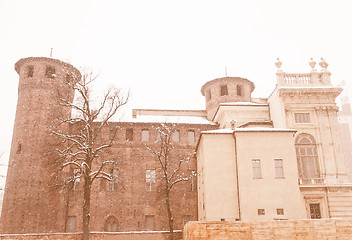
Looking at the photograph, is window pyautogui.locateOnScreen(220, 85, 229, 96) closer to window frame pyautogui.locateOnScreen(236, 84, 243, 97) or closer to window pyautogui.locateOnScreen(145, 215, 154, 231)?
window frame pyautogui.locateOnScreen(236, 84, 243, 97)

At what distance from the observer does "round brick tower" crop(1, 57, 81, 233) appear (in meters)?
29.0

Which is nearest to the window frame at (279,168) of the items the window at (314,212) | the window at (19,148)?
the window at (314,212)

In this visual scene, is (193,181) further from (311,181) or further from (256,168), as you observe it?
(311,181)

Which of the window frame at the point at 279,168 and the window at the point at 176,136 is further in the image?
the window at the point at 176,136

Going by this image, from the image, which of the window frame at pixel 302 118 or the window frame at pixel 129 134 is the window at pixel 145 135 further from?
the window frame at pixel 302 118

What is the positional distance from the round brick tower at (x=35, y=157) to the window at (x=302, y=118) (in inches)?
767

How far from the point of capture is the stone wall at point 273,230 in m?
15.1

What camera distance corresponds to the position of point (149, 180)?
108 feet

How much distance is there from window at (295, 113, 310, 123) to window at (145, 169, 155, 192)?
1443 centimetres

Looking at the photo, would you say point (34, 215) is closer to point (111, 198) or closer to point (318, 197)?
point (111, 198)

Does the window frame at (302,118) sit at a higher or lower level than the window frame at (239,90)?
lower

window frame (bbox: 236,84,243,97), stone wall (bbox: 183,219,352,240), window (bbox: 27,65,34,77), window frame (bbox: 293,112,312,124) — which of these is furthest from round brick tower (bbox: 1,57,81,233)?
window frame (bbox: 293,112,312,124)

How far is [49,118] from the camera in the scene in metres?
32.4

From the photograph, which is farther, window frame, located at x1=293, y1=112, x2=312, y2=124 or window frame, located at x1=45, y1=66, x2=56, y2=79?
window frame, located at x1=45, y1=66, x2=56, y2=79
